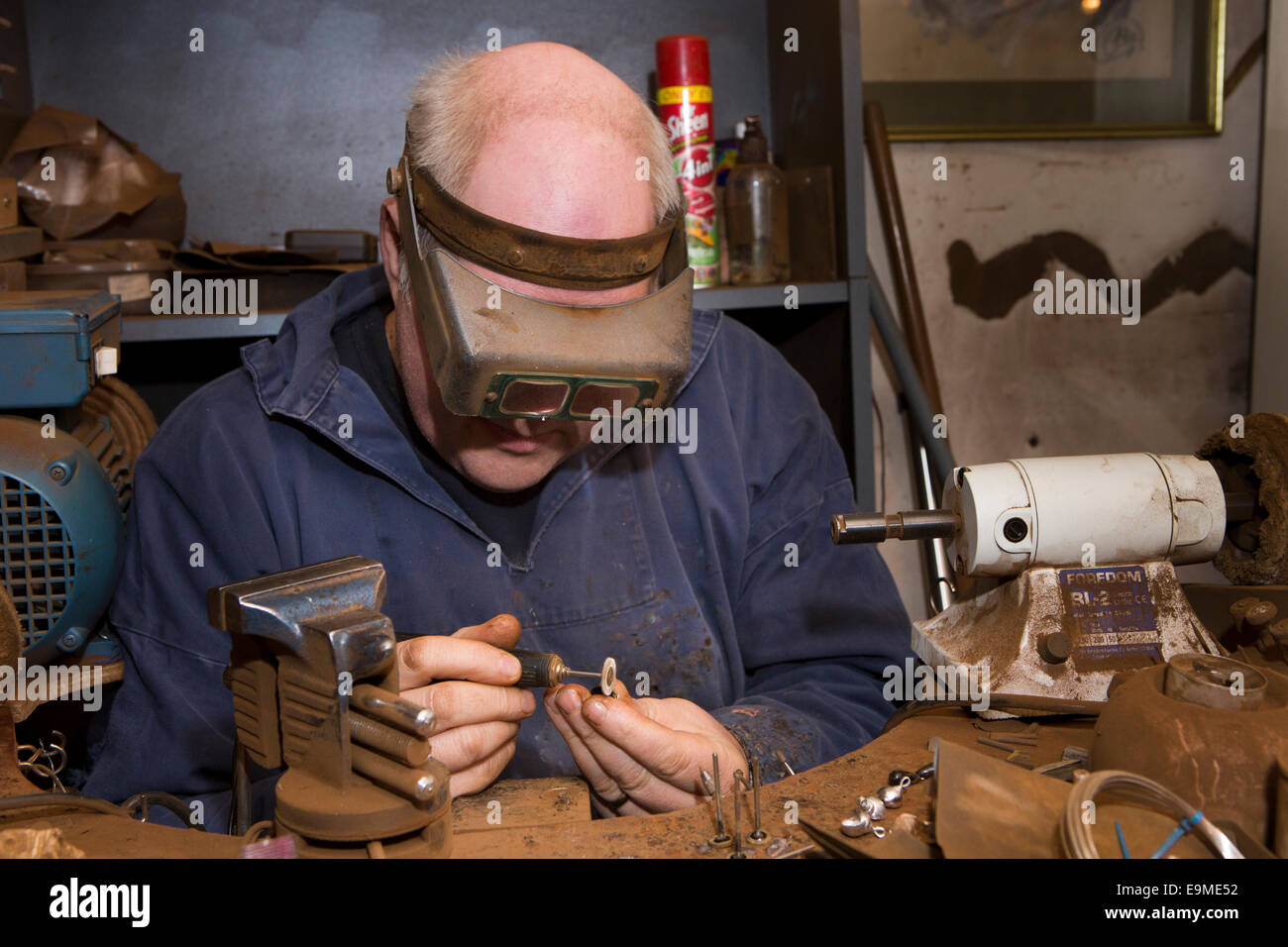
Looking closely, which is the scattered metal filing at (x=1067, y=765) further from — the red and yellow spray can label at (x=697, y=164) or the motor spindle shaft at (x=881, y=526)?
the red and yellow spray can label at (x=697, y=164)

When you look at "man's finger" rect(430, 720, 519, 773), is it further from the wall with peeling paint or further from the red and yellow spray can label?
the wall with peeling paint

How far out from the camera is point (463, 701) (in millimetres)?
1014

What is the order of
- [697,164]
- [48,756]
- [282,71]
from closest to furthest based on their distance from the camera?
[48,756] < [697,164] < [282,71]

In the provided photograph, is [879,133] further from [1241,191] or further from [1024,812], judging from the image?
[1024,812]

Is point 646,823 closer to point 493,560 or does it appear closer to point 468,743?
point 468,743

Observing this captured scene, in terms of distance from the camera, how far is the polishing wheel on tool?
3.55 ft

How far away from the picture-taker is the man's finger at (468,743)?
1013mm

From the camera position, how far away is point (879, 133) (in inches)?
92.6

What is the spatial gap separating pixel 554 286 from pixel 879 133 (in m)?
1.50

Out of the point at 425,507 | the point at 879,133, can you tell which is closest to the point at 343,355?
the point at 425,507

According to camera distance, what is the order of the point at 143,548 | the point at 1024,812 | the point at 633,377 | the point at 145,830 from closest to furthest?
the point at 1024,812 < the point at 145,830 < the point at 633,377 < the point at 143,548

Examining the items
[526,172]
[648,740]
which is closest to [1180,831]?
[648,740]
